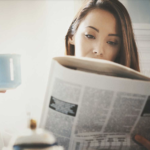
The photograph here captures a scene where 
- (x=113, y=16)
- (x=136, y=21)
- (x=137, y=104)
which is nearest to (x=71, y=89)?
(x=137, y=104)

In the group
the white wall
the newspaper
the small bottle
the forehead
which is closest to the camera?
the small bottle

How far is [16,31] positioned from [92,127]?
79 cm

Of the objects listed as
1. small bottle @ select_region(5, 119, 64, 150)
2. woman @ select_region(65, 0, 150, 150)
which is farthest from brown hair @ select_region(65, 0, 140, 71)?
small bottle @ select_region(5, 119, 64, 150)

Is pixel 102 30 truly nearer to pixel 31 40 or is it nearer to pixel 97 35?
pixel 97 35

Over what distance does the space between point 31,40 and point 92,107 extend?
71cm

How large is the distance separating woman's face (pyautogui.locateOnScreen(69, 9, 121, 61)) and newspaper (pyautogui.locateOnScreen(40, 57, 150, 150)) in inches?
8.0

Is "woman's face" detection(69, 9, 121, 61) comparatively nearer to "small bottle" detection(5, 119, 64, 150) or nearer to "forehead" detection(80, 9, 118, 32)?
"forehead" detection(80, 9, 118, 32)

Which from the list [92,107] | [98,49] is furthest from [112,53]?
[92,107]

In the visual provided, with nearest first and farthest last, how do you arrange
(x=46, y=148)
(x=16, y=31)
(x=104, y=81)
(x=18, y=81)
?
(x=46, y=148) → (x=104, y=81) → (x=18, y=81) → (x=16, y=31)

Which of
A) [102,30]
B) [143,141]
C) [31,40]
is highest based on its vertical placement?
[102,30]

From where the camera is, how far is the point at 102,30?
54cm

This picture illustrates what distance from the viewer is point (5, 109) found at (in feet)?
2.94

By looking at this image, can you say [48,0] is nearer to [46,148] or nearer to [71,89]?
[71,89]

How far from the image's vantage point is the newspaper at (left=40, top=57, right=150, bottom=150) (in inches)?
13.6
